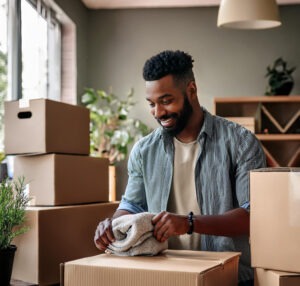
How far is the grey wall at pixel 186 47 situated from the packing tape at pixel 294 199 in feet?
13.3

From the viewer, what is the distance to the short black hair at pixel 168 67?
178cm

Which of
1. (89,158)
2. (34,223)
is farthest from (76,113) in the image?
(34,223)

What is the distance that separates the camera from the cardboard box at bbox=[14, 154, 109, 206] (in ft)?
6.83

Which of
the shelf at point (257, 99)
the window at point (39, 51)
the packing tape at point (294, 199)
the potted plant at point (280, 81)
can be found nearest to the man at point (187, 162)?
the packing tape at point (294, 199)

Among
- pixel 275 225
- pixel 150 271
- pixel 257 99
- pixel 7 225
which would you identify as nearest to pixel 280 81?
pixel 257 99

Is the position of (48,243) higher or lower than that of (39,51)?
lower

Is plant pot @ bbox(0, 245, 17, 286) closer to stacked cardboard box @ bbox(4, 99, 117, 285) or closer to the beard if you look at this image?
stacked cardboard box @ bbox(4, 99, 117, 285)

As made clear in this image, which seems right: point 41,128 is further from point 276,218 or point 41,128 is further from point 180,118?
point 276,218

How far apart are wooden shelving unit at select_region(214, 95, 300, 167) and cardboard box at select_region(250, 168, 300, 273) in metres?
3.72

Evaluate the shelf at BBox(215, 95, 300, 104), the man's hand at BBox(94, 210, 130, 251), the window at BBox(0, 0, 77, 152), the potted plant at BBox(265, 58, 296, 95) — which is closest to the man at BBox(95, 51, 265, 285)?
the man's hand at BBox(94, 210, 130, 251)

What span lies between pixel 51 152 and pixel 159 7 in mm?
3426

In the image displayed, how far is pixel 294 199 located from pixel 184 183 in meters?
0.65

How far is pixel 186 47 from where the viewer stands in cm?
524

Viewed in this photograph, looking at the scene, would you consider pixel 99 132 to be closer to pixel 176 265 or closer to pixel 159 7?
pixel 159 7
